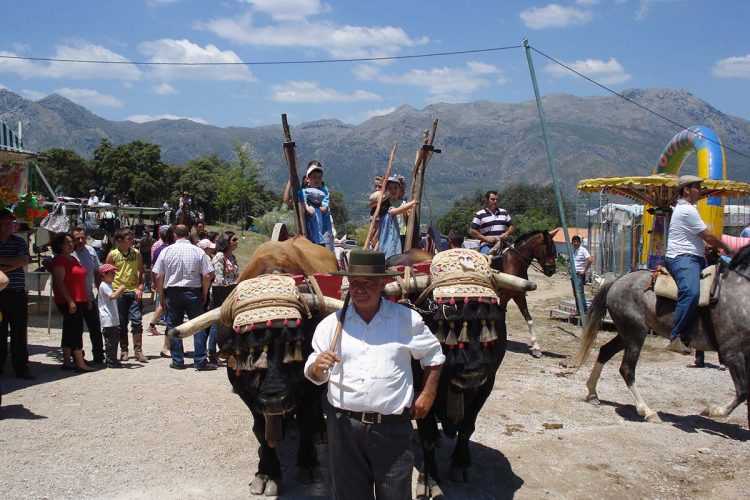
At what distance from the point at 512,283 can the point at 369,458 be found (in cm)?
199

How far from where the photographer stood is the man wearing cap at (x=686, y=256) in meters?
6.46

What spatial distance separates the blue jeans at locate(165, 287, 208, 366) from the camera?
27.2ft

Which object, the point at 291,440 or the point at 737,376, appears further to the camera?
the point at 737,376

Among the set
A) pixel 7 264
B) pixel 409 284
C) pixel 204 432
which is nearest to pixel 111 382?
pixel 7 264

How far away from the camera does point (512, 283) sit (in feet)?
15.6

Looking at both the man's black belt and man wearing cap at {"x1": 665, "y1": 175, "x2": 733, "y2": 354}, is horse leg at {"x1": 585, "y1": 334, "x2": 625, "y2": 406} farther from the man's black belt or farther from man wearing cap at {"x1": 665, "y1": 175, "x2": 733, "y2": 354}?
the man's black belt

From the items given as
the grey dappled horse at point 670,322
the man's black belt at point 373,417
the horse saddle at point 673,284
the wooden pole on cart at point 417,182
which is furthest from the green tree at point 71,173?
the man's black belt at point 373,417

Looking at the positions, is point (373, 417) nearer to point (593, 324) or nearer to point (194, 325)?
point (194, 325)

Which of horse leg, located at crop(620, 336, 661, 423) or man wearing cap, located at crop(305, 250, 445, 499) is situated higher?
man wearing cap, located at crop(305, 250, 445, 499)

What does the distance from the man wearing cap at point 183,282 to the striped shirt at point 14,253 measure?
1622 mm

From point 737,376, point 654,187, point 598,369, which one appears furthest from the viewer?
point 654,187

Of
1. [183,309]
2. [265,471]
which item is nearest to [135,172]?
[183,309]

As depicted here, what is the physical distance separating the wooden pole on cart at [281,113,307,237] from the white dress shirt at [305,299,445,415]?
130 inches

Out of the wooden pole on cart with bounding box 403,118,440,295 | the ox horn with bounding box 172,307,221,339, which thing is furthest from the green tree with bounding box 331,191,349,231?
the ox horn with bounding box 172,307,221,339
